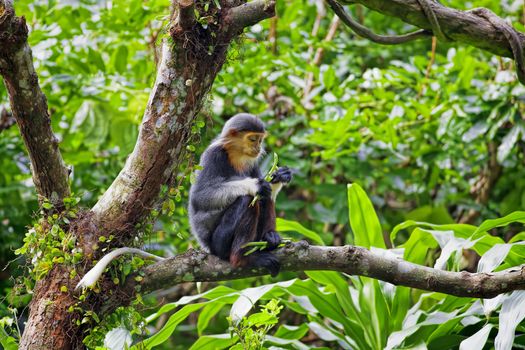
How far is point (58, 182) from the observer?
3078 millimetres

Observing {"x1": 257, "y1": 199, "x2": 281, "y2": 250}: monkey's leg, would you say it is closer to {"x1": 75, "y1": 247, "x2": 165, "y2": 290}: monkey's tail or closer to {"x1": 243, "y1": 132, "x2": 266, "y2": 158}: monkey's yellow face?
{"x1": 243, "y1": 132, "x2": 266, "y2": 158}: monkey's yellow face

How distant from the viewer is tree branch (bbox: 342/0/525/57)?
135 inches

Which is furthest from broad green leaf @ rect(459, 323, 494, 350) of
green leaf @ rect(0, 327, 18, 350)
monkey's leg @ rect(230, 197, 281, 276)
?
green leaf @ rect(0, 327, 18, 350)

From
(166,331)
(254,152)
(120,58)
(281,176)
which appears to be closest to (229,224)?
(281,176)

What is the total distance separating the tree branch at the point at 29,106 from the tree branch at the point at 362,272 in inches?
21.8

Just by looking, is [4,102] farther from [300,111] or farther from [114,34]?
[300,111]

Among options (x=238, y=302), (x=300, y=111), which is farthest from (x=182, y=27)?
(x=300, y=111)

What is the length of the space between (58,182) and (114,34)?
3.24 meters

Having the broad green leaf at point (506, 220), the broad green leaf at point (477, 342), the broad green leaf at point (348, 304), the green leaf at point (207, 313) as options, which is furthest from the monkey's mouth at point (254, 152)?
the broad green leaf at point (477, 342)

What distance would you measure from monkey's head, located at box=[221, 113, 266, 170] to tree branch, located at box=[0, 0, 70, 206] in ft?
4.33

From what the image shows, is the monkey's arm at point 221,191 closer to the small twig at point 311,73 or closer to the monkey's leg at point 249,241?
the monkey's leg at point 249,241

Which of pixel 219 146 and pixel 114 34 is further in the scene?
pixel 114 34

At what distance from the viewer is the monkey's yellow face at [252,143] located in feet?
14.0

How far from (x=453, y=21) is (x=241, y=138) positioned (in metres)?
1.42
